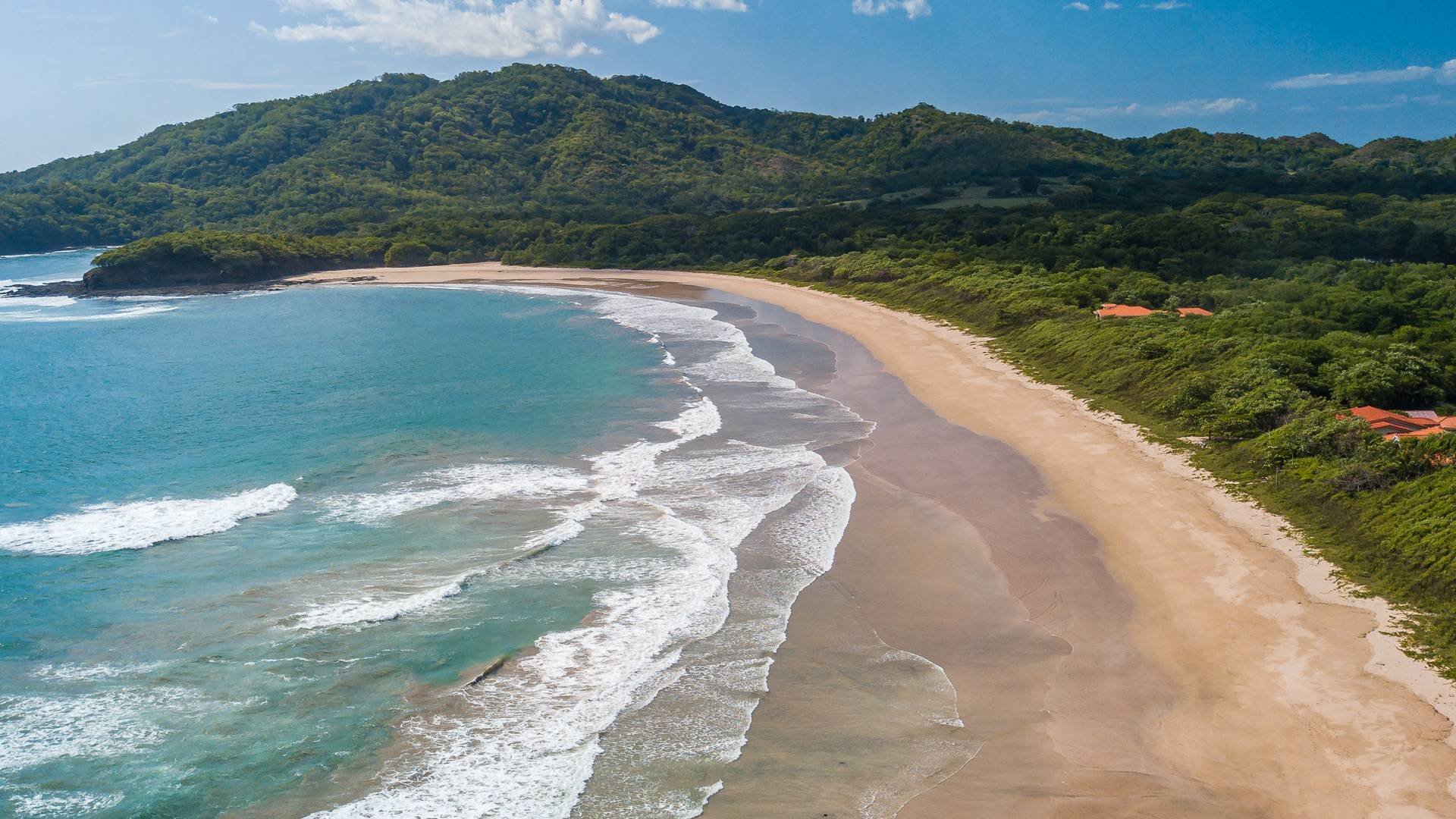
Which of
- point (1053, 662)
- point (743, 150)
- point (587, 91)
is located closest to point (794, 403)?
point (1053, 662)

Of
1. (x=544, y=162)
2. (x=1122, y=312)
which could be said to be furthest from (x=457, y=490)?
(x=544, y=162)

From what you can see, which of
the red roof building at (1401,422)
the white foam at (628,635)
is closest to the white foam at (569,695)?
the white foam at (628,635)

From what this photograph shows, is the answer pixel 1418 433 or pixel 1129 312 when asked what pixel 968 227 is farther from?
pixel 1418 433

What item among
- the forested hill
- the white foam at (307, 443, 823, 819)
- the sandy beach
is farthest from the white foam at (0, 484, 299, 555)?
the forested hill

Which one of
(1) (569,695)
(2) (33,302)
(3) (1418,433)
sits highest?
(3) (1418,433)

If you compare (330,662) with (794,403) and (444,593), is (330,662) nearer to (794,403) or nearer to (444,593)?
(444,593)

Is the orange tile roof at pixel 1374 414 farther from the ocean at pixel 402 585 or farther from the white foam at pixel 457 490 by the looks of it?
→ the white foam at pixel 457 490

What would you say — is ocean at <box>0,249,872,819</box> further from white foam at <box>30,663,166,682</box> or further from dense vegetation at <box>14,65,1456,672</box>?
dense vegetation at <box>14,65,1456,672</box>
